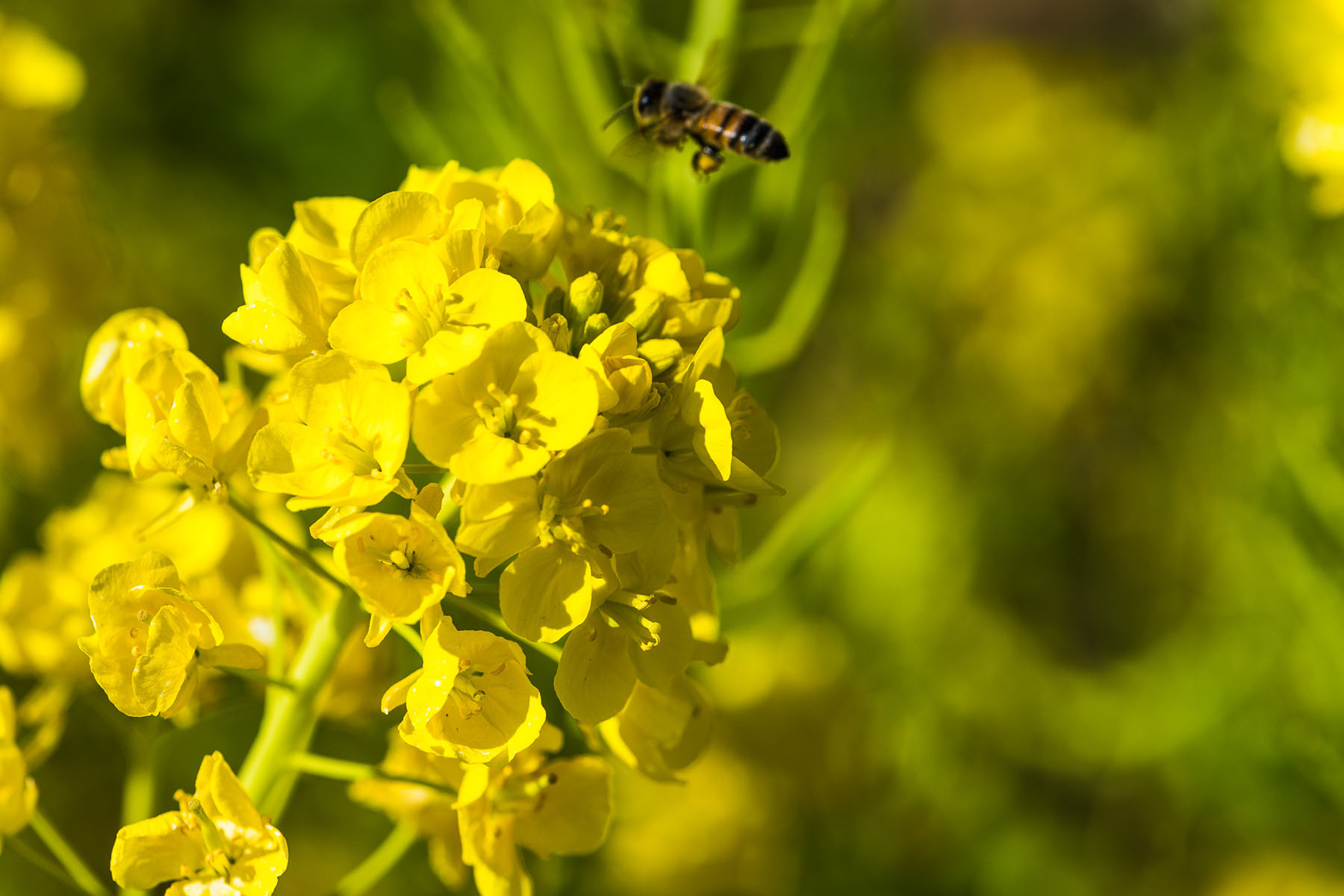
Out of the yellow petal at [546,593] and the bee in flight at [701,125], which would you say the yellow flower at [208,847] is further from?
the bee in flight at [701,125]

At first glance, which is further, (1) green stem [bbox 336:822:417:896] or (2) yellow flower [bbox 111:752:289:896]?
(1) green stem [bbox 336:822:417:896]

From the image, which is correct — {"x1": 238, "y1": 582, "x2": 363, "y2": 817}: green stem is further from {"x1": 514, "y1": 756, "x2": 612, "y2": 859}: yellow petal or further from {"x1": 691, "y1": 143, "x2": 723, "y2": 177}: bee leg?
{"x1": 691, "y1": 143, "x2": 723, "y2": 177}: bee leg

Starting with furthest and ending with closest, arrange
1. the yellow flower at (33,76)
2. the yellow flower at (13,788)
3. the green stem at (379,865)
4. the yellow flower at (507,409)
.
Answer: the yellow flower at (33,76) → the green stem at (379,865) → the yellow flower at (13,788) → the yellow flower at (507,409)

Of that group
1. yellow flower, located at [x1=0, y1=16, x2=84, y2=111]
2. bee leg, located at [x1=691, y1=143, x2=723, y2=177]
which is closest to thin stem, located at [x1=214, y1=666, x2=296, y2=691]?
bee leg, located at [x1=691, y1=143, x2=723, y2=177]

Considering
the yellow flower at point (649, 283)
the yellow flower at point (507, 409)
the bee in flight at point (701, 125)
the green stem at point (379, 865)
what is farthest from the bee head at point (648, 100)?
the green stem at point (379, 865)

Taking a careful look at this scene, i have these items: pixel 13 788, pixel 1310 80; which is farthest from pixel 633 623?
pixel 1310 80

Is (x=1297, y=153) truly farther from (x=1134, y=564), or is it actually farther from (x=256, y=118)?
(x=256, y=118)
